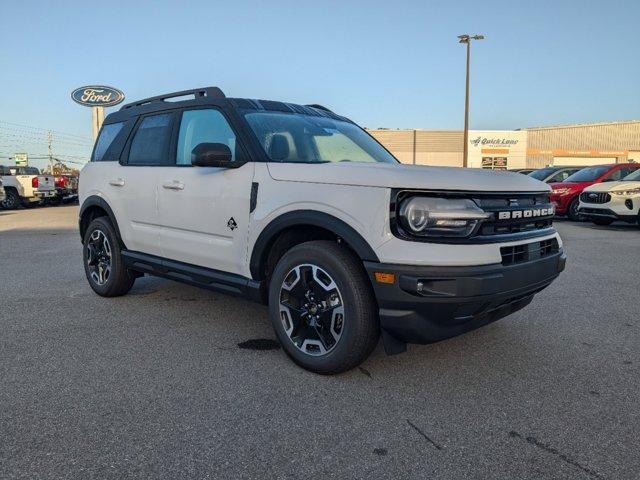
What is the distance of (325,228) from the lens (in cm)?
307

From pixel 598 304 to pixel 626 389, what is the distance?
7.29 feet

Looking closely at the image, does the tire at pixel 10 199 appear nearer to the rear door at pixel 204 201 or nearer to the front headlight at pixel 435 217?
the rear door at pixel 204 201

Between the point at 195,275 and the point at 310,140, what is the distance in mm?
1374

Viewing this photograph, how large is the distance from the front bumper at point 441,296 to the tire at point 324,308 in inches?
5.1

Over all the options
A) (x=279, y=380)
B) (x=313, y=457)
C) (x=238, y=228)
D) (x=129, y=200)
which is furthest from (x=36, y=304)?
(x=313, y=457)

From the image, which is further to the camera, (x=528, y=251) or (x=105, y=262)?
(x=105, y=262)

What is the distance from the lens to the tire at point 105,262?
4961 mm

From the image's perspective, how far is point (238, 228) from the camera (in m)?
3.60

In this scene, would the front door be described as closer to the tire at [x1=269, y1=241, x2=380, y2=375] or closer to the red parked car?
the tire at [x1=269, y1=241, x2=380, y2=375]

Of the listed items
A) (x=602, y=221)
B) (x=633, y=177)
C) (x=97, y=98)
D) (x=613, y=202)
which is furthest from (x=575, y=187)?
(x=97, y=98)

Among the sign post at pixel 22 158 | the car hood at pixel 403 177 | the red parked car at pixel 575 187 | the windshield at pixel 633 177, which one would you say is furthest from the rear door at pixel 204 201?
the sign post at pixel 22 158

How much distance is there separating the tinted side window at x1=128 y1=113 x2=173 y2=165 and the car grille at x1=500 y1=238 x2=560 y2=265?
112 inches

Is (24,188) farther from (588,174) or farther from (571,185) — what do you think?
(588,174)

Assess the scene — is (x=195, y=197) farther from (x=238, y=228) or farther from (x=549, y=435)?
(x=549, y=435)
